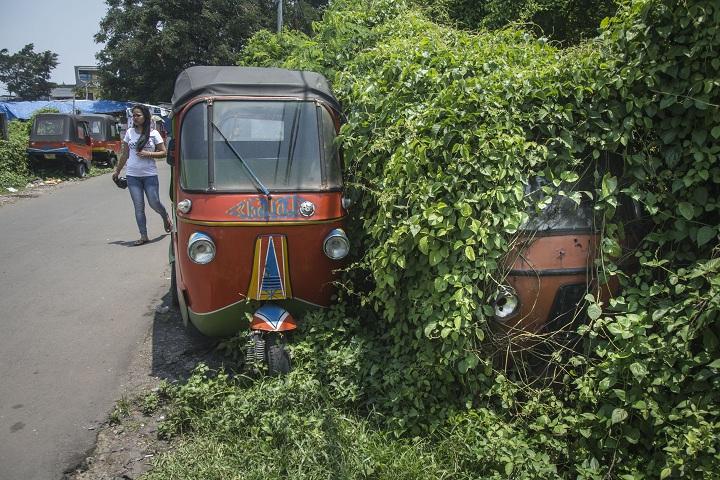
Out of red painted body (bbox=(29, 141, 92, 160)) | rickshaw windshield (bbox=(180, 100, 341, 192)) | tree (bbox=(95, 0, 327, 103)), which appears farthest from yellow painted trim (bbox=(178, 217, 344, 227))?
tree (bbox=(95, 0, 327, 103))

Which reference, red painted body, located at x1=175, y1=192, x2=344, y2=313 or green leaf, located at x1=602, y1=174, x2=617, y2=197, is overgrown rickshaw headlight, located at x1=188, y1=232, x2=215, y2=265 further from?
green leaf, located at x1=602, y1=174, x2=617, y2=197

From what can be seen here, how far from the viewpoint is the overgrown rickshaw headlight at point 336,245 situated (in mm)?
4566

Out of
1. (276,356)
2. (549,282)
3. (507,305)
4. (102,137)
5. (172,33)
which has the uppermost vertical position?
(172,33)

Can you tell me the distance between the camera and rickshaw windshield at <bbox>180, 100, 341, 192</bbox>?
4652 millimetres

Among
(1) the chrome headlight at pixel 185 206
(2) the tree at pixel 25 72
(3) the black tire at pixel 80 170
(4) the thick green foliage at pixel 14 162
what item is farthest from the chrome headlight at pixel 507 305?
(2) the tree at pixel 25 72

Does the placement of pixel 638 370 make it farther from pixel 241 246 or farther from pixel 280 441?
pixel 241 246

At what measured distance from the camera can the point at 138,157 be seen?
8336mm

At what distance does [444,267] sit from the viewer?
3529 millimetres

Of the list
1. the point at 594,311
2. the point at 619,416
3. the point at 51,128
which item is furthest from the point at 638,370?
the point at 51,128

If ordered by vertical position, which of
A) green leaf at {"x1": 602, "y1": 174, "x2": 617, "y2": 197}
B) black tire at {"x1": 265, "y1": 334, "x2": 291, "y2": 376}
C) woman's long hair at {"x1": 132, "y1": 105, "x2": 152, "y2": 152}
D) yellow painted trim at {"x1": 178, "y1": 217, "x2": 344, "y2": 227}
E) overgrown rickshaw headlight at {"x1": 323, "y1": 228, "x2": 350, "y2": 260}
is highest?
woman's long hair at {"x1": 132, "y1": 105, "x2": 152, "y2": 152}

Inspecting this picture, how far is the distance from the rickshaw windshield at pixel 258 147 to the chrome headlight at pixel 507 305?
5.59 ft

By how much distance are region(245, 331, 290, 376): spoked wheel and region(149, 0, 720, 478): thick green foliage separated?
20 cm

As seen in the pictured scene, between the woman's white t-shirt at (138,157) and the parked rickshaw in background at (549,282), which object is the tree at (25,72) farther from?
the parked rickshaw in background at (549,282)

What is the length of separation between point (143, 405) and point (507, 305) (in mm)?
2758
